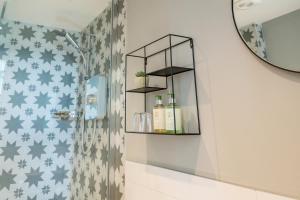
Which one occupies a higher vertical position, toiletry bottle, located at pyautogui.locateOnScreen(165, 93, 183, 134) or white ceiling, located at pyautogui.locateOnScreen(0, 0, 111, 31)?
white ceiling, located at pyautogui.locateOnScreen(0, 0, 111, 31)

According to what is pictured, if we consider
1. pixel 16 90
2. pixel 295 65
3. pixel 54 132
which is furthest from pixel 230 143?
pixel 16 90

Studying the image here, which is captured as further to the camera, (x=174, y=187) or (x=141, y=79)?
(x=141, y=79)

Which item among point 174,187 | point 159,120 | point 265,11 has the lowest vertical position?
point 174,187

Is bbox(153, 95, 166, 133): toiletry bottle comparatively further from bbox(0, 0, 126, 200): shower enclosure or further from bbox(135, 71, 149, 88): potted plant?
bbox(0, 0, 126, 200): shower enclosure

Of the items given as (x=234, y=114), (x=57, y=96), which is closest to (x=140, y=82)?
(x=234, y=114)

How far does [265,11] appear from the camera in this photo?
0.69 meters

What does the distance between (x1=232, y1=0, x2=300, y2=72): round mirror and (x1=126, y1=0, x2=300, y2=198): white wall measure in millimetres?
29

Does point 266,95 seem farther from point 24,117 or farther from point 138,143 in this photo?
point 24,117

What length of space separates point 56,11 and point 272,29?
180 centimetres

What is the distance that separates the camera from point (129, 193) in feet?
3.98

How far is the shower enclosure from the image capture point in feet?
5.36

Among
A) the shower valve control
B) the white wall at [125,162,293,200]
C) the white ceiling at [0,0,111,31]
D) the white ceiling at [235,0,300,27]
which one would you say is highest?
the white ceiling at [0,0,111,31]

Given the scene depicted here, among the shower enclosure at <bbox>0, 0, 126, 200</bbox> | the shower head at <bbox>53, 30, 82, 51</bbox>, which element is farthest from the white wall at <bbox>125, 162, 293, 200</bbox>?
the shower head at <bbox>53, 30, 82, 51</bbox>

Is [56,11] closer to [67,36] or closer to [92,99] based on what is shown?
[67,36]
